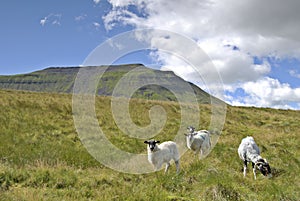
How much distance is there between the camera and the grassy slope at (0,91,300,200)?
832cm

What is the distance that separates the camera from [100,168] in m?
13.1

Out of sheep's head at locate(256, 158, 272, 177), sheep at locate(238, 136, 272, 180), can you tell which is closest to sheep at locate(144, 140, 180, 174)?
sheep at locate(238, 136, 272, 180)

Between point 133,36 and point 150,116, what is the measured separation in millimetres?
15500

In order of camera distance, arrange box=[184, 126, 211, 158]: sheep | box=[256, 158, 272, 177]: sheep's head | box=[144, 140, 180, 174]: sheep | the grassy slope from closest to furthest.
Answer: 1. the grassy slope
2. box=[256, 158, 272, 177]: sheep's head
3. box=[144, 140, 180, 174]: sheep
4. box=[184, 126, 211, 158]: sheep

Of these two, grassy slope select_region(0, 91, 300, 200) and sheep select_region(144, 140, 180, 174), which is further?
sheep select_region(144, 140, 180, 174)

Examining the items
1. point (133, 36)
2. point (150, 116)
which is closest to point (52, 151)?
point (133, 36)

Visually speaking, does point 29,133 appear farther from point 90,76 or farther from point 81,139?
point 90,76

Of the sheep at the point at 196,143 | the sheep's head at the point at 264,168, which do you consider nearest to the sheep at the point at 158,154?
the sheep's head at the point at 264,168

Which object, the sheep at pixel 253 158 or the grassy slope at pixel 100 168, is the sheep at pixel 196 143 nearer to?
the grassy slope at pixel 100 168

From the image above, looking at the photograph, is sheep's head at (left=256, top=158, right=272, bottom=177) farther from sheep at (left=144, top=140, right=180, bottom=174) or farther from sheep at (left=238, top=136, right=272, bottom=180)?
sheep at (left=144, top=140, right=180, bottom=174)

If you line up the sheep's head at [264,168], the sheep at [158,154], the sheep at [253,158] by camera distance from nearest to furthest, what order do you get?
the sheep's head at [264,168]
the sheep at [253,158]
the sheep at [158,154]

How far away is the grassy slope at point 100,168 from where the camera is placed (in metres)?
8.32

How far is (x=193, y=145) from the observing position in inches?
701

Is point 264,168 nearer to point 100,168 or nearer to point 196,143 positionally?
point 196,143
